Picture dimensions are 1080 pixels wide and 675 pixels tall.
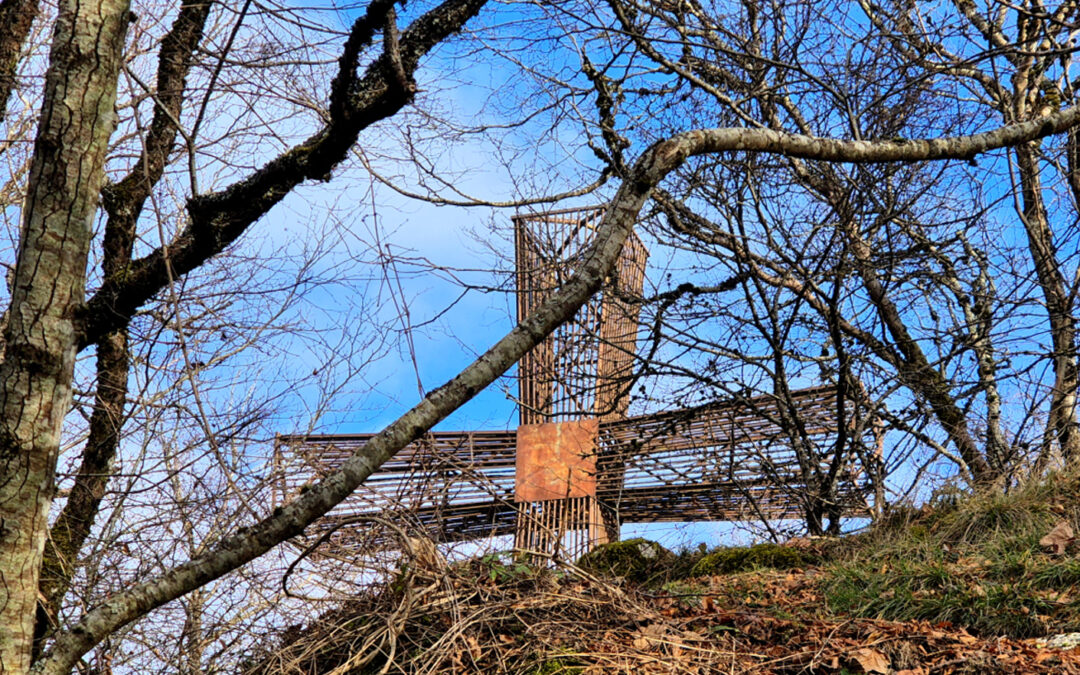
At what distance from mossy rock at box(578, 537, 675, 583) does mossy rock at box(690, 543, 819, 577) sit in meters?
0.26

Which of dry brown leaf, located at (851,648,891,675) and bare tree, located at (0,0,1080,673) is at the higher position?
bare tree, located at (0,0,1080,673)

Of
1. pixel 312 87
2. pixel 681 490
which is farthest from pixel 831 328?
pixel 312 87

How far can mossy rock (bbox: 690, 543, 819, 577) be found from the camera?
13.8 feet

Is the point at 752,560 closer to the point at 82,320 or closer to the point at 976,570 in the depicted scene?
the point at 976,570

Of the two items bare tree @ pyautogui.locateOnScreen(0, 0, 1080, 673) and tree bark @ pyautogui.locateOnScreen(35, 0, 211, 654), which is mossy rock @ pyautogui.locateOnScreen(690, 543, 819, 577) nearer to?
bare tree @ pyautogui.locateOnScreen(0, 0, 1080, 673)

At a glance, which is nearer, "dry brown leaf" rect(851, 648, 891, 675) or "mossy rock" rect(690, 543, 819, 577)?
"dry brown leaf" rect(851, 648, 891, 675)

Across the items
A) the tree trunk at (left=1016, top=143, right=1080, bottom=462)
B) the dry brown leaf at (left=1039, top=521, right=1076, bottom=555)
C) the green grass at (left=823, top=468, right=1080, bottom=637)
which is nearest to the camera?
the green grass at (left=823, top=468, right=1080, bottom=637)

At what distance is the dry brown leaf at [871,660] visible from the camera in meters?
2.41

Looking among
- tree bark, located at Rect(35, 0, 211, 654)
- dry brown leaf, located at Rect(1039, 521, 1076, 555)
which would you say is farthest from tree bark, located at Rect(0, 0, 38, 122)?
dry brown leaf, located at Rect(1039, 521, 1076, 555)

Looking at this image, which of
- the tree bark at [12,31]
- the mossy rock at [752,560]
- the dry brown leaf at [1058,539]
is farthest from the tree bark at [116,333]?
the dry brown leaf at [1058,539]

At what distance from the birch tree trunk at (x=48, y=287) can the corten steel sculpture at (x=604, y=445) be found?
1.49 meters

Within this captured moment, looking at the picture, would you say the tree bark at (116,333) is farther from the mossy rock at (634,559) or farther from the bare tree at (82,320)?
the mossy rock at (634,559)

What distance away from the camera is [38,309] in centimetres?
222

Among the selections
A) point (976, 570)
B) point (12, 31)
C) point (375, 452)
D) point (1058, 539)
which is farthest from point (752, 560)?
point (12, 31)
